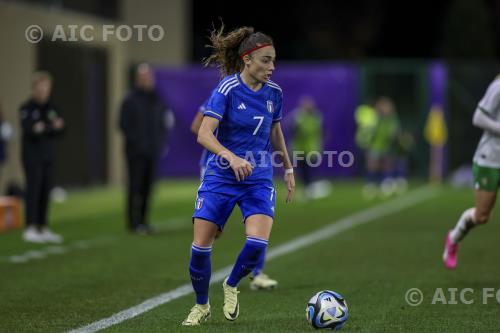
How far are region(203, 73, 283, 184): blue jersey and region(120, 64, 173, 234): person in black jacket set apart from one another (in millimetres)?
8000

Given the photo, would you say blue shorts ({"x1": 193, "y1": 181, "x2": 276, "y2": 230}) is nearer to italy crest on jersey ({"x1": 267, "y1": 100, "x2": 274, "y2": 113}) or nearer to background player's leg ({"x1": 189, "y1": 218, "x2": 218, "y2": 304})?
background player's leg ({"x1": 189, "y1": 218, "x2": 218, "y2": 304})

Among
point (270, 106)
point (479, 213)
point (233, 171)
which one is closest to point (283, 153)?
point (270, 106)

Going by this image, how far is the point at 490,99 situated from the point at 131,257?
15.2 feet

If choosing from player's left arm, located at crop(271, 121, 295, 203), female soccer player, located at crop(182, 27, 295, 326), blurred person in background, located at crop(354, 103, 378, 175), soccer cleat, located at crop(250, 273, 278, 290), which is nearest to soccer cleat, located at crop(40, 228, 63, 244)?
soccer cleat, located at crop(250, 273, 278, 290)

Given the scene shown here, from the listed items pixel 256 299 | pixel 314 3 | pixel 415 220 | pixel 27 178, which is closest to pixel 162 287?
pixel 256 299

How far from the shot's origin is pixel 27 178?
14391mm

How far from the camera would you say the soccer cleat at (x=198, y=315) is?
763 centimetres

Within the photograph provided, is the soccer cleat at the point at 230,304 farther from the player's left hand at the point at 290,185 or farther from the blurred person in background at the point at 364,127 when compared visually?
the blurred person in background at the point at 364,127

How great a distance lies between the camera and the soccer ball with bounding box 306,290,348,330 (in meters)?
7.45

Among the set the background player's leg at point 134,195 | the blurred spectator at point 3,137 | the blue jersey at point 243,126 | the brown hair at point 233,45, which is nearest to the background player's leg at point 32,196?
the background player's leg at point 134,195

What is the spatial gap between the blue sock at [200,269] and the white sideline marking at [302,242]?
656mm

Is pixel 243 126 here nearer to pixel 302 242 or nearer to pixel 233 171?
pixel 233 171

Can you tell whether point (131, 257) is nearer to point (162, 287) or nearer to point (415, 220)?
point (162, 287)

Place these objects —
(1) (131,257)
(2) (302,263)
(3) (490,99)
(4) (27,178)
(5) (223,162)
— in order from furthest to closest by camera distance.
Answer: (4) (27,178), (1) (131,257), (2) (302,263), (3) (490,99), (5) (223,162)
